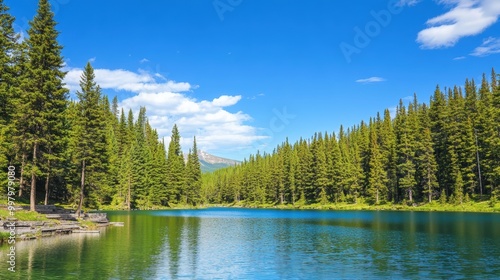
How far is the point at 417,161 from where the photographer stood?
11069 cm

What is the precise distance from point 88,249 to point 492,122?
9232 centimetres

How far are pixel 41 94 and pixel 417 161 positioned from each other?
96.5 m

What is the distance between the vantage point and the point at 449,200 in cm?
9638

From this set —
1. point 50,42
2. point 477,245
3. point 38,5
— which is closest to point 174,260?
point 477,245

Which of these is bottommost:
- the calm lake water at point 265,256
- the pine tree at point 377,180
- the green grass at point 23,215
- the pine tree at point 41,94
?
the calm lake water at point 265,256

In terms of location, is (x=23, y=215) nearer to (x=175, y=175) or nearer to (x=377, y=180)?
(x=377, y=180)

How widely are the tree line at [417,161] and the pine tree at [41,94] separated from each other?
284 feet

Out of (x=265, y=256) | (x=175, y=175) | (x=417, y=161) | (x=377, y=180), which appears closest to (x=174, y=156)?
(x=175, y=175)

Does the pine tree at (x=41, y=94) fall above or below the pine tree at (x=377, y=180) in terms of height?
above

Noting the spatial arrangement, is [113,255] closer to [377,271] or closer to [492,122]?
[377,271]

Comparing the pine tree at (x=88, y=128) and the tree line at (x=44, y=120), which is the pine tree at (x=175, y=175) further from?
the pine tree at (x=88, y=128)

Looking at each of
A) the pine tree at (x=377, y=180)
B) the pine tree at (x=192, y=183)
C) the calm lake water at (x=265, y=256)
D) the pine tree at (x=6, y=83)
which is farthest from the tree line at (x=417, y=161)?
the pine tree at (x=6, y=83)

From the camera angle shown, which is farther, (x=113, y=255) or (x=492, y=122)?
(x=492, y=122)

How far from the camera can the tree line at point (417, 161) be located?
9562cm
